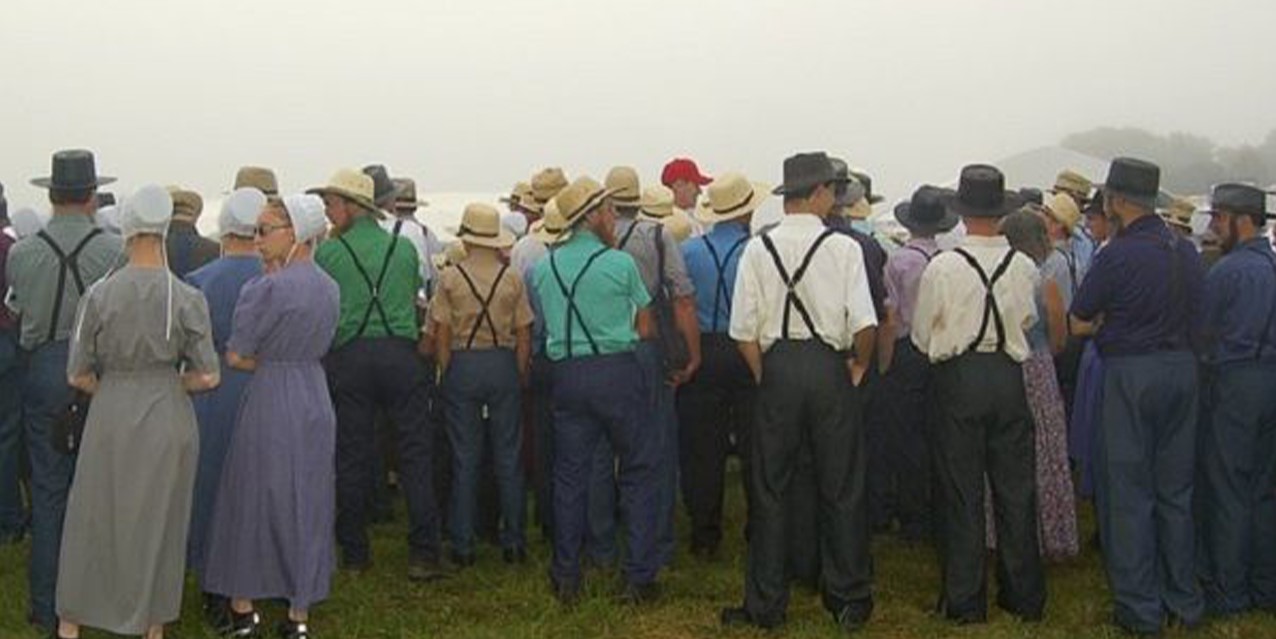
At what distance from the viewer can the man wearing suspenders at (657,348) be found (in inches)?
286

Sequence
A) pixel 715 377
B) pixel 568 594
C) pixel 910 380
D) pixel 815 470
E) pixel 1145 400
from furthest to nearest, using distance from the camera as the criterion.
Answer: pixel 910 380
pixel 715 377
pixel 568 594
pixel 815 470
pixel 1145 400

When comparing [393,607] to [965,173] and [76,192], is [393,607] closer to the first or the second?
[76,192]

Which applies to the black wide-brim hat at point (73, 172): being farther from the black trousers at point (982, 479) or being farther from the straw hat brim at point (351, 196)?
the black trousers at point (982, 479)

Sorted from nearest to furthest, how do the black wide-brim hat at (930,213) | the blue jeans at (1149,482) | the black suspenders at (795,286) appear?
the black suspenders at (795,286) < the blue jeans at (1149,482) < the black wide-brim hat at (930,213)

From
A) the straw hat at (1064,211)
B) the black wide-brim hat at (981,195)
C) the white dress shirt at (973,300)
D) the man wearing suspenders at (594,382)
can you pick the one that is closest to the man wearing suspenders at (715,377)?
the man wearing suspenders at (594,382)

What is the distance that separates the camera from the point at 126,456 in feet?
18.7

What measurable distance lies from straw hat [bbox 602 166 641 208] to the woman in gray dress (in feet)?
8.64

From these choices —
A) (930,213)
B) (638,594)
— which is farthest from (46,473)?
(930,213)

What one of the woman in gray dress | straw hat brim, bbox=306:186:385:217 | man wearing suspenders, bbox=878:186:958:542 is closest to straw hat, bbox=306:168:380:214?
A: straw hat brim, bbox=306:186:385:217

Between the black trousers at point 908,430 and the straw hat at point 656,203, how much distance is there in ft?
5.42

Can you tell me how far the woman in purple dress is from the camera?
20.0 ft

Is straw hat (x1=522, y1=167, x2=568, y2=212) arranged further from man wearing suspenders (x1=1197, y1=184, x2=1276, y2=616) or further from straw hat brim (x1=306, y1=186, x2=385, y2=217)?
man wearing suspenders (x1=1197, y1=184, x2=1276, y2=616)

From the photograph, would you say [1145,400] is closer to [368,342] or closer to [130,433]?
[368,342]

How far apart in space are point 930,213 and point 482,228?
107 inches
